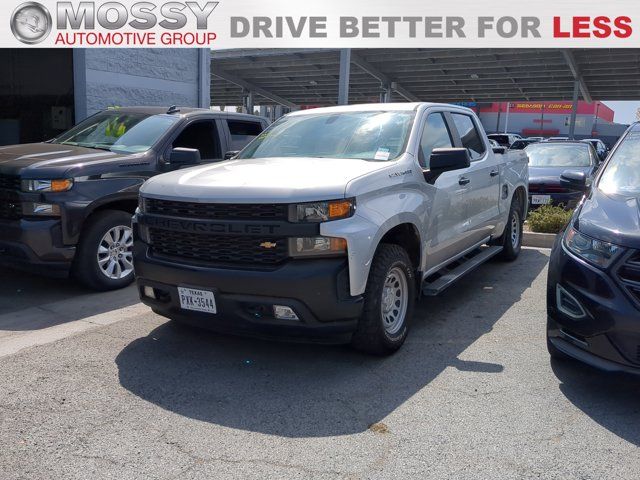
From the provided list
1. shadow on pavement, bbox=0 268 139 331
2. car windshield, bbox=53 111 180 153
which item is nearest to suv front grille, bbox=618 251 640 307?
shadow on pavement, bbox=0 268 139 331

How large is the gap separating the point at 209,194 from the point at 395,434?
1.85 meters

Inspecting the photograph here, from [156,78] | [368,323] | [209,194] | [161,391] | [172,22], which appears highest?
[172,22]

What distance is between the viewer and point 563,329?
3670mm

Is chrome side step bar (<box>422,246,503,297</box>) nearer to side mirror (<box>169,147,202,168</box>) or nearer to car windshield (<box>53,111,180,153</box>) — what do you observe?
side mirror (<box>169,147,202,168</box>)

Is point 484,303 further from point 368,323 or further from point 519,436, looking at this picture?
point 519,436

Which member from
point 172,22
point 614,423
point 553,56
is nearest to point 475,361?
point 614,423

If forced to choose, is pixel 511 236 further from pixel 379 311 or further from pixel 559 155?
pixel 559 155

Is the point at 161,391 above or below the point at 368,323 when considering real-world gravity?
below

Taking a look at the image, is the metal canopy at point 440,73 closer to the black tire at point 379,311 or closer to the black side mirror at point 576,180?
the black side mirror at point 576,180

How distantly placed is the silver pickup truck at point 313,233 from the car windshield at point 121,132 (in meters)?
1.87

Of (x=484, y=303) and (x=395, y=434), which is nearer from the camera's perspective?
(x=395, y=434)

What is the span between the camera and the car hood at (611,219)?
3430 millimetres

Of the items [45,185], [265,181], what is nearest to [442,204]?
[265,181]

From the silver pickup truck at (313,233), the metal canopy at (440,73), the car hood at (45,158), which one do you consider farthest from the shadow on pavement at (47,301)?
the metal canopy at (440,73)
